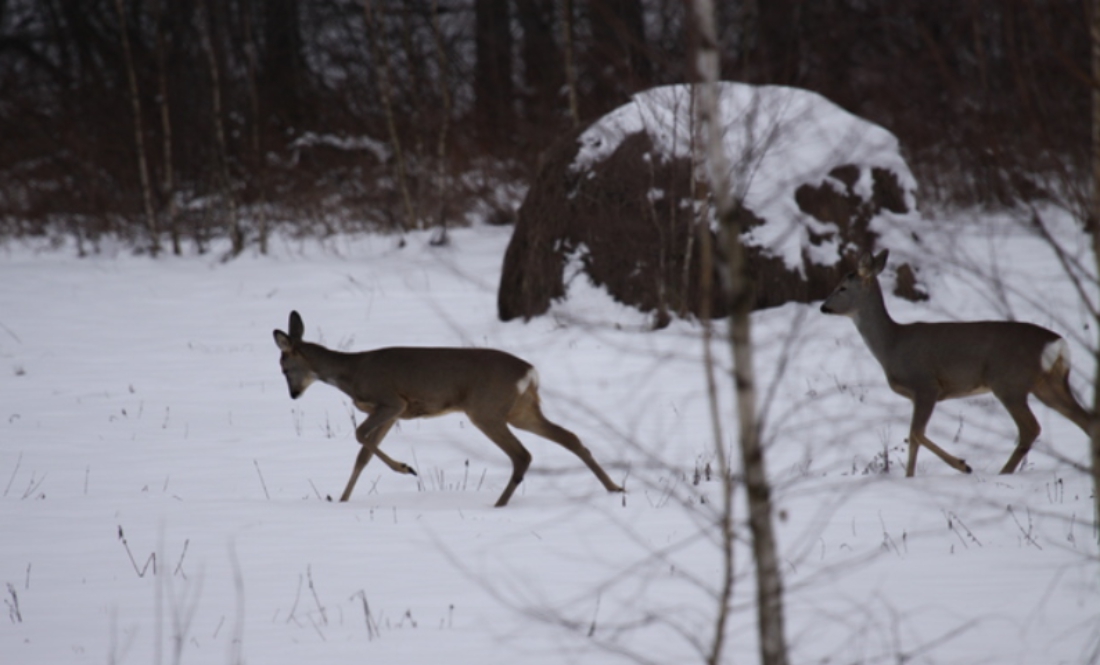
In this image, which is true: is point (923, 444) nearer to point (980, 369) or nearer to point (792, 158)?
point (980, 369)

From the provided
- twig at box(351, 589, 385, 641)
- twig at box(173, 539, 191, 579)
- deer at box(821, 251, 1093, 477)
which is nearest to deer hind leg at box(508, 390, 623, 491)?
deer at box(821, 251, 1093, 477)

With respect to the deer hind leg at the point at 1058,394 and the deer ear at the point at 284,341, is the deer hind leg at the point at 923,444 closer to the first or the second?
the deer hind leg at the point at 1058,394

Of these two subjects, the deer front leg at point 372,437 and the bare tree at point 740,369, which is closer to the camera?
the bare tree at point 740,369

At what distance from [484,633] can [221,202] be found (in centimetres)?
2024

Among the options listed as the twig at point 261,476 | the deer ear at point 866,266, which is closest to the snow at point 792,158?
the deer ear at point 866,266

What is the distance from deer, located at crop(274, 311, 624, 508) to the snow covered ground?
0.25 m

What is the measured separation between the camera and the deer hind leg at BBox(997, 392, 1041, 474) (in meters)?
6.62

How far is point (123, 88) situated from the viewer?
25.1m

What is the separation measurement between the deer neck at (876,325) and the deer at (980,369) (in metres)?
0.01

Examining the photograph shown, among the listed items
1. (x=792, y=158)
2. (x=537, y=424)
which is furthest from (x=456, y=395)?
(x=792, y=158)

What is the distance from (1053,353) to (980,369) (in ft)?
1.24

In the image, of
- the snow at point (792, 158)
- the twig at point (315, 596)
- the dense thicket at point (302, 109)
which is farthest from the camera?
the dense thicket at point (302, 109)

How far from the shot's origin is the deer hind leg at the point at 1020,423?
662cm

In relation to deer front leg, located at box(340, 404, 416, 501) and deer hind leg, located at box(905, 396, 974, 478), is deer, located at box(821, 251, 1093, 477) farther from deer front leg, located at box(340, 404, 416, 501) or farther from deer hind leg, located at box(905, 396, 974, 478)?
deer front leg, located at box(340, 404, 416, 501)
